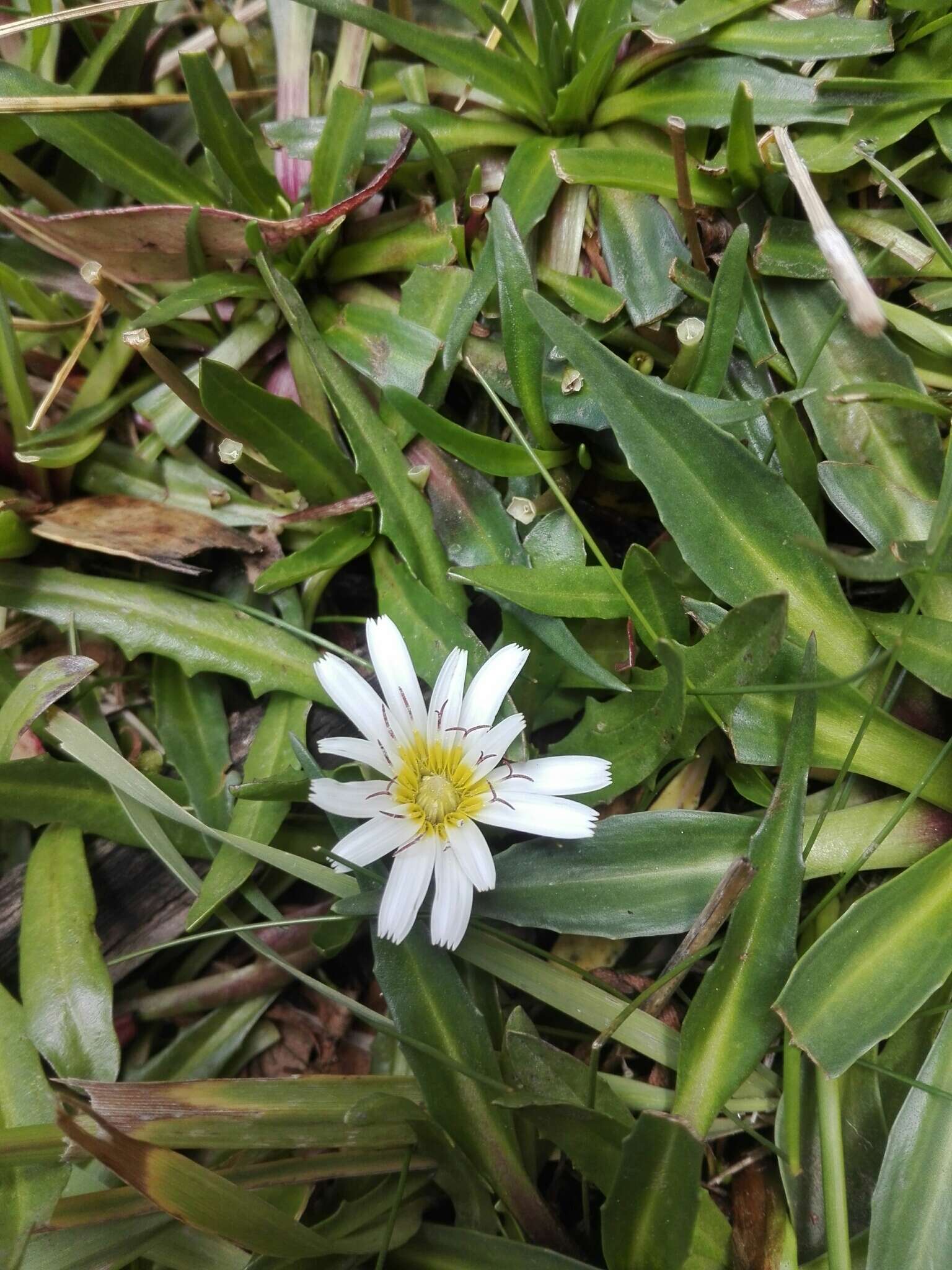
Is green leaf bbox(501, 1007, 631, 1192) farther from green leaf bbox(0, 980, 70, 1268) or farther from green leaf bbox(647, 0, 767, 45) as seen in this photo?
green leaf bbox(647, 0, 767, 45)

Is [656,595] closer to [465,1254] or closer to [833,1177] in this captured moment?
[833,1177]

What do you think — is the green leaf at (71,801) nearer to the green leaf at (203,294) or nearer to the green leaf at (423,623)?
the green leaf at (423,623)

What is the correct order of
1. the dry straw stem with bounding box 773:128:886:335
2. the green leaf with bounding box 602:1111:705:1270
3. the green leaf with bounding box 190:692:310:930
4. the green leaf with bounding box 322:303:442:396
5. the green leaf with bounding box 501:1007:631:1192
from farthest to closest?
the green leaf with bounding box 322:303:442:396, the green leaf with bounding box 190:692:310:930, the green leaf with bounding box 501:1007:631:1192, the green leaf with bounding box 602:1111:705:1270, the dry straw stem with bounding box 773:128:886:335

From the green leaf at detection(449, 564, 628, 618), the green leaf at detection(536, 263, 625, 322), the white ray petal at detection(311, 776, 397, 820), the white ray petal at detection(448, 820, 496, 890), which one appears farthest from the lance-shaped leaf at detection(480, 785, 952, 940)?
the green leaf at detection(536, 263, 625, 322)

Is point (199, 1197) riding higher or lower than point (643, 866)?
lower

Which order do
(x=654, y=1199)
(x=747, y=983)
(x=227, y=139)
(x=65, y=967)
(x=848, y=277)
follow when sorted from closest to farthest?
(x=848, y=277) < (x=654, y=1199) < (x=747, y=983) < (x=65, y=967) < (x=227, y=139)

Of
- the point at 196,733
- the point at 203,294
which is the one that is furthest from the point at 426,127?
the point at 196,733
